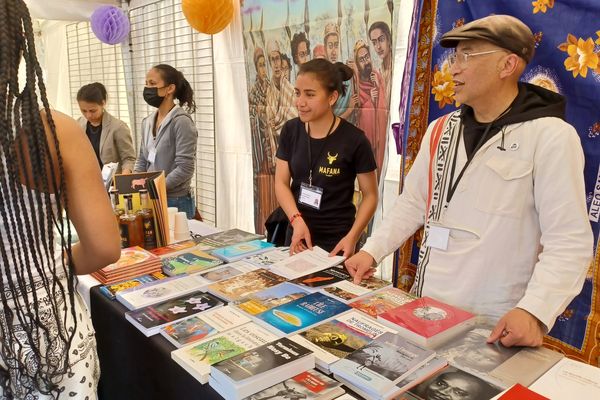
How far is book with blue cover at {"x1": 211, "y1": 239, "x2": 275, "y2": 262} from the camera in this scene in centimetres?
175

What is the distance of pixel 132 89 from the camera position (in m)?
4.98

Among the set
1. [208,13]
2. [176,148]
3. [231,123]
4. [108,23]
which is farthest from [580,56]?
[108,23]

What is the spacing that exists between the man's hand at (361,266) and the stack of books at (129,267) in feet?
2.27

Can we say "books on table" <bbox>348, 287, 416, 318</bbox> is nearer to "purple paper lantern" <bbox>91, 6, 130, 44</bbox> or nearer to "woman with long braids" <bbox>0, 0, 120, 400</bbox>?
"woman with long braids" <bbox>0, 0, 120, 400</bbox>

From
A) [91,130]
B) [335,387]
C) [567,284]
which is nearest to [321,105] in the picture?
[567,284]

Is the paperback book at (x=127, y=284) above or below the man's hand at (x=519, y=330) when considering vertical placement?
below

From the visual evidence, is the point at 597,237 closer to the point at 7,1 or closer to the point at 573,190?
the point at 573,190

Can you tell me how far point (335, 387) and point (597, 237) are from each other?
1331 mm

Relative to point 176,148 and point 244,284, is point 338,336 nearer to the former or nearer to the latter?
point 244,284

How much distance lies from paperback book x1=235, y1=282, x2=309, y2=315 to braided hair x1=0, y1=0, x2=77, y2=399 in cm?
47

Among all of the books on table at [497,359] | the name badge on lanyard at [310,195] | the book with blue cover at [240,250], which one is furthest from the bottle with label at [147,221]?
the books on table at [497,359]

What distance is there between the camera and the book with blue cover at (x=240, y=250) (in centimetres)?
175

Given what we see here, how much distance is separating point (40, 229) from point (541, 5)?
1.90 metres

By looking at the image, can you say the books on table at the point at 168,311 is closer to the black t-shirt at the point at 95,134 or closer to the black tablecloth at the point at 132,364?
the black tablecloth at the point at 132,364
